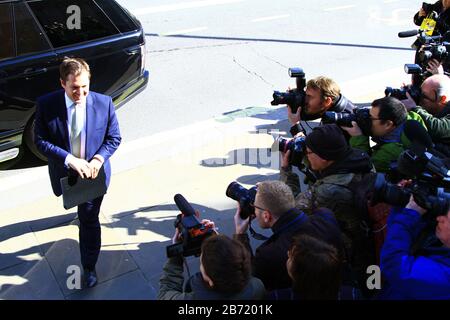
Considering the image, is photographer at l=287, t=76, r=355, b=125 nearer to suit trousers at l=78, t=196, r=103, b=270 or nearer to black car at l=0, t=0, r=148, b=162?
suit trousers at l=78, t=196, r=103, b=270

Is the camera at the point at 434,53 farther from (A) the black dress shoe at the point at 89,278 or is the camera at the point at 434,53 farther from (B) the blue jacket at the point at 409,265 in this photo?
(A) the black dress shoe at the point at 89,278

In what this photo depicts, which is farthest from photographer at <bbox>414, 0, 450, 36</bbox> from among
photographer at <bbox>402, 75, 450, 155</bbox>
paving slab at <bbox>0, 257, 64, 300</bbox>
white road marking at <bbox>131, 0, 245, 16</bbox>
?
white road marking at <bbox>131, 0, 245, 16</bbox>

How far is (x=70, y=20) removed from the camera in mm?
5293

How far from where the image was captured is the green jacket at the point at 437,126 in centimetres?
365

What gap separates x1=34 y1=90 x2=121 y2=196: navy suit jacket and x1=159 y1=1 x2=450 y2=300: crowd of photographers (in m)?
0.98

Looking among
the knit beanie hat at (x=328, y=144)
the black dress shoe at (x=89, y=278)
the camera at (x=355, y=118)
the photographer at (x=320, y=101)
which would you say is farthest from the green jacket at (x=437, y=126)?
the black dress shoe at (x=89, y=278)

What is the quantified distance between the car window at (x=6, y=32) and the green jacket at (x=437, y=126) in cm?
369

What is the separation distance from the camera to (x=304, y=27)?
10227 millimetres

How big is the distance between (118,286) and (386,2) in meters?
11.2

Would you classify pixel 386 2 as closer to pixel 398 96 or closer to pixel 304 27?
pixel 304 27

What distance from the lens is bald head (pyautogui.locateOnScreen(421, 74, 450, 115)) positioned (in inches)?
154

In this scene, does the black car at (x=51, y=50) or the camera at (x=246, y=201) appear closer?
the camera at (x=246, y=201)
